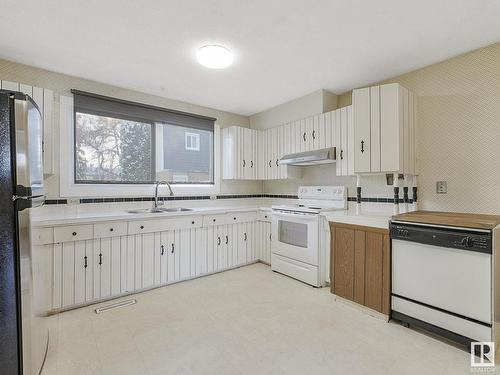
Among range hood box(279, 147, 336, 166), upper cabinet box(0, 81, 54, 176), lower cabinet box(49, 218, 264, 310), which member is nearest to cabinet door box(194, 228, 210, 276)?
lower cabinet box(49, 218, 264, 310)

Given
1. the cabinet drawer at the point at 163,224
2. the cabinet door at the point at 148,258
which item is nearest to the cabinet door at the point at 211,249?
the cabinet drawer at the point at 163,224

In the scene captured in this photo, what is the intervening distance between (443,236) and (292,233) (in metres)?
Result: 1.71

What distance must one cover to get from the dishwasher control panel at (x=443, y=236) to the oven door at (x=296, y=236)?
970mm

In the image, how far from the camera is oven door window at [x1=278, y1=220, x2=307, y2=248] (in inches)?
→ 125

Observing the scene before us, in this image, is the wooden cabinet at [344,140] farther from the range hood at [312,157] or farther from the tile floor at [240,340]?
the tile floor at [240,340]

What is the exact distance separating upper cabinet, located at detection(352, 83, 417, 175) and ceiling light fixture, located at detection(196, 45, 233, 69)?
1.37 m

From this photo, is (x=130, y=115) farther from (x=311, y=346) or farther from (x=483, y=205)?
A: (x=483, y=205)

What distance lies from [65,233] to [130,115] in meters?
1.63

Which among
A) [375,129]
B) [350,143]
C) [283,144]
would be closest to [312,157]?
[350,143]

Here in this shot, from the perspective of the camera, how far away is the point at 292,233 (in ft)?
11.0

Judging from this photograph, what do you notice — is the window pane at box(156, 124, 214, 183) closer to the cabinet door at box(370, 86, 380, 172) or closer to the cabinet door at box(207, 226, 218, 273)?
the cabinet door at box(207, 226, 218, 273)

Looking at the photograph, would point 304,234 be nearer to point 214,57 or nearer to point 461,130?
point 461,130

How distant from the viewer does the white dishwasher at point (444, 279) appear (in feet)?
5.75

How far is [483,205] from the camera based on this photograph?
2273 mm
